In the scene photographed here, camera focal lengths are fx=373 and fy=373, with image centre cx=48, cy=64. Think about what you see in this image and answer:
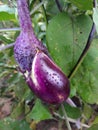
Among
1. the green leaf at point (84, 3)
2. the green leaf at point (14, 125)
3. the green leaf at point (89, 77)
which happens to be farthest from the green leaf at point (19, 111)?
the green leaf at point (84, 3)

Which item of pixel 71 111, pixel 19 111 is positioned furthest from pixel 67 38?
pixel 19 111

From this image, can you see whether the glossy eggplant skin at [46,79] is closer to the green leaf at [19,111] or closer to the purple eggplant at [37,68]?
the purple eggplant at [37,68]

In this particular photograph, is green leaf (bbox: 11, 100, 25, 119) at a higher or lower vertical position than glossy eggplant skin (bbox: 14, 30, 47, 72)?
lower

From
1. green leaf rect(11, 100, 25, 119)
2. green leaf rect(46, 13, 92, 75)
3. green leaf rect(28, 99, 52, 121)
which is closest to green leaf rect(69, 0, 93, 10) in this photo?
green leaf rect(46, 13, 92, 75)

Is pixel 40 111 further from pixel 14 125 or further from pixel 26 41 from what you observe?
pixel 26 41

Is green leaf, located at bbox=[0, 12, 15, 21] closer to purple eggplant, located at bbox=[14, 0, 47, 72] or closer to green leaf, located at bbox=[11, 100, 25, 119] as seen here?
purple eggplant, located at bbox=[14, 0, 47, 72]

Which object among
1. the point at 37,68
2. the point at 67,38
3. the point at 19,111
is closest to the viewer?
the point at 37,68
